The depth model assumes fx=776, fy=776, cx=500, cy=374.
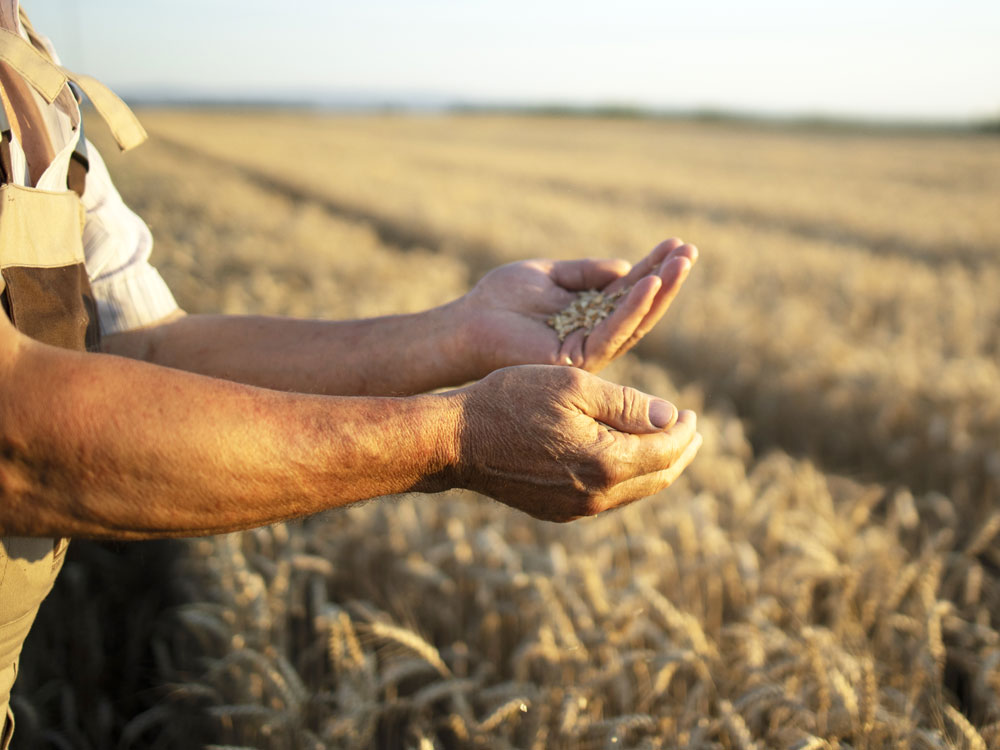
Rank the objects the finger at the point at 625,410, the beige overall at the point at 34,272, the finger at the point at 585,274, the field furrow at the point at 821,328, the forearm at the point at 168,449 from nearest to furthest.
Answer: the forearm at the point at 168,449, the beige overall at the point at 34,272, the finger at the point at 625,410, the finger at the point at 585,274, the field furrow at the point at 821,328

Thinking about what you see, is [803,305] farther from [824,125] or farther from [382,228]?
[824,125]

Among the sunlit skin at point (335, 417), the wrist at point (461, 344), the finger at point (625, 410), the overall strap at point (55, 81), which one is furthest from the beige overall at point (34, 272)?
the finger at point (625, 410)

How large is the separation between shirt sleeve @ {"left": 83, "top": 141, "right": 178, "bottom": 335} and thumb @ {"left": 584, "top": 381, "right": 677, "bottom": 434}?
96 cm

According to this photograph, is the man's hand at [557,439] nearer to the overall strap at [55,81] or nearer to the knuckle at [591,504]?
the knuckle at [591,504]

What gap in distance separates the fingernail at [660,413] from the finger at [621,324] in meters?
0.28

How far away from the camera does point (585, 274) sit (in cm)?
183

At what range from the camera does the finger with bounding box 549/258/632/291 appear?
5.91ft

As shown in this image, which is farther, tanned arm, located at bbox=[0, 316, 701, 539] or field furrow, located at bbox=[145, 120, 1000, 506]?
field furrow, located at bbox=[145, 120, 1000, 506]

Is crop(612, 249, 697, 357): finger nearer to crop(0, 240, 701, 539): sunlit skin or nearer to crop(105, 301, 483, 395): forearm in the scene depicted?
crop(0, 240, 701, 539): sunlit skin

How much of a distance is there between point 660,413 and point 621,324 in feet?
1.01

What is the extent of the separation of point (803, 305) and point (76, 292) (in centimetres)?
514

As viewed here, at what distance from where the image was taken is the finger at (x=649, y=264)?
1.68 meters

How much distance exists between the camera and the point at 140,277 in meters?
1.56

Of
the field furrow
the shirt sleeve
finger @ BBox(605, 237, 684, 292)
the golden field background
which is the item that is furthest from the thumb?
the field furrow
